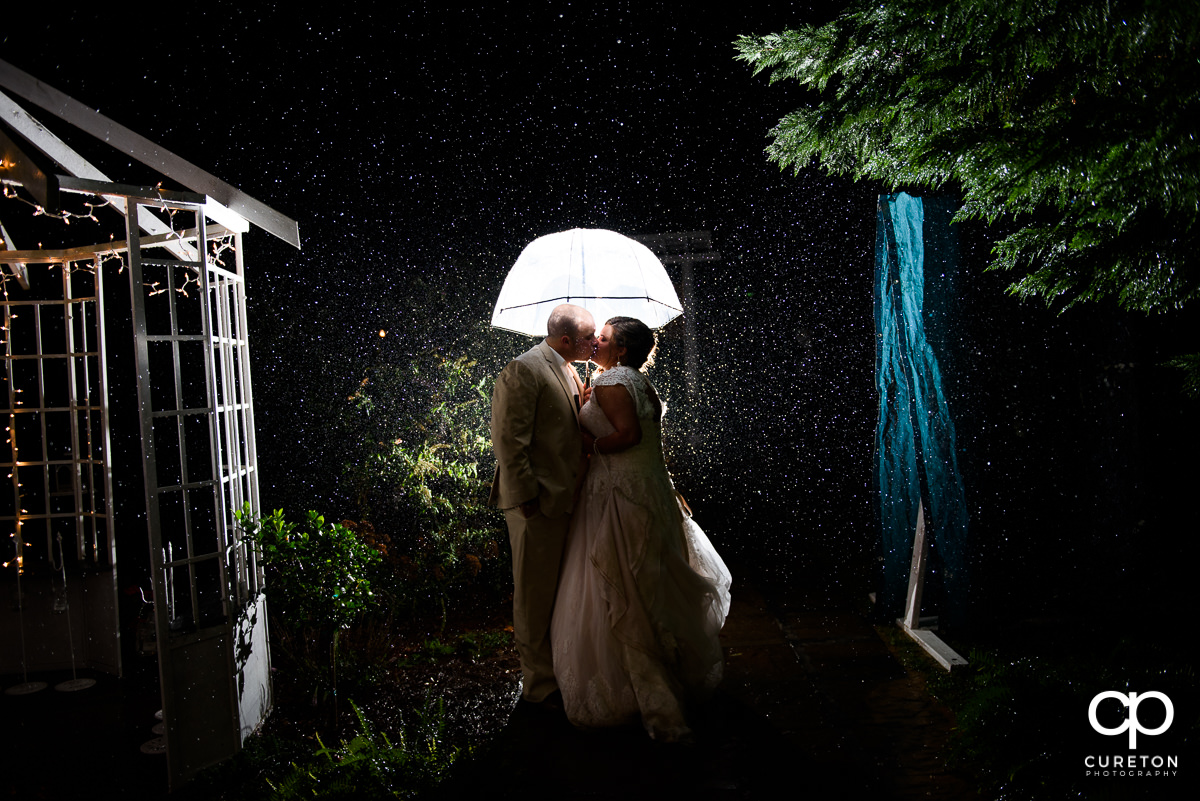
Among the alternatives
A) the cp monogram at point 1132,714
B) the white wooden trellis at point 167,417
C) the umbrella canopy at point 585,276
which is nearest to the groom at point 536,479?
the umbrella canopy at point 585,276

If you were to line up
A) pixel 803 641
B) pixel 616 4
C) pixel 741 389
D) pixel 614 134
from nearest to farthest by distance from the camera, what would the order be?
pixel 803 641 < pixel 616 4 < pixel 614 134 < pixel 741 389

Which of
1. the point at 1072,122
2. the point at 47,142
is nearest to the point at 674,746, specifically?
the point at 1072,122

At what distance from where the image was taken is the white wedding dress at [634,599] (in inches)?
115

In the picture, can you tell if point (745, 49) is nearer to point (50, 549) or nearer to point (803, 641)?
point (803, 641)

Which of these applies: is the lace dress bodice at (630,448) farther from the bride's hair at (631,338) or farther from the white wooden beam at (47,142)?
the white wooden beam at (47,142)

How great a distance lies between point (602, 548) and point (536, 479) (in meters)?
0.44

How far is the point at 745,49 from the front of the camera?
263 centimetres

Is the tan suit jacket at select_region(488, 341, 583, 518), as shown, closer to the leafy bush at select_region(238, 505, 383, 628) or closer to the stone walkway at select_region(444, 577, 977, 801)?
the leafy bush at select_region(238, 505, 383, 628)

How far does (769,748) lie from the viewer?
278 centimetres

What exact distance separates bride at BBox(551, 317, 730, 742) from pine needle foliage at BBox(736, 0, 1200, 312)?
168cm

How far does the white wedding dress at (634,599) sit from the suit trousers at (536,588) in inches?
2.9

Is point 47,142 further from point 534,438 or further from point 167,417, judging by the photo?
point 534,438

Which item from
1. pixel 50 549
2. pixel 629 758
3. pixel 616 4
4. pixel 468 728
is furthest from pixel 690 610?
pixel 616 4

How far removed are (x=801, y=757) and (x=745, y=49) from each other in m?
2.82
